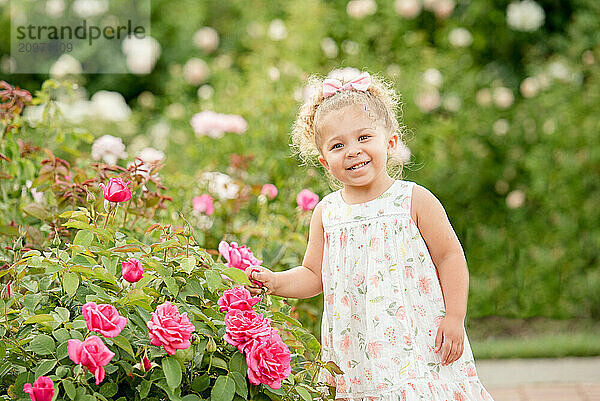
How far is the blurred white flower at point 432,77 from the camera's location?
5395 mm

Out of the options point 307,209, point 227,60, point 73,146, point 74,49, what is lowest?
point 307,209

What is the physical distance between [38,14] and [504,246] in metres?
3.96

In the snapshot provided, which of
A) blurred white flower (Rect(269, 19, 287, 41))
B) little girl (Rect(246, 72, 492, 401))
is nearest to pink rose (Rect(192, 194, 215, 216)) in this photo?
little girl (Rect(246, 72, 492, 401))

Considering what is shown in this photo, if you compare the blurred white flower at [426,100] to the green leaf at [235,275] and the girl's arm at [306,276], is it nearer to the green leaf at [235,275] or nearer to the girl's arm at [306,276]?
the girl's arm at [306,276]

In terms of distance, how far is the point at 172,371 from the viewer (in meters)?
1.69

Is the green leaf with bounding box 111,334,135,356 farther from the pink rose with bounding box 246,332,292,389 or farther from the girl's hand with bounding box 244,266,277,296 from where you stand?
the girl's hand with bounding box 244,266,277,296

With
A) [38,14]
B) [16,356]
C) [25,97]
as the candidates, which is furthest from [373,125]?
[38,14]

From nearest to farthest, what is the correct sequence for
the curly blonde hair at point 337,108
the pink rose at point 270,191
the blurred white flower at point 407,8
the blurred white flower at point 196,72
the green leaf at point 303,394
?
1. the green leaf at point 303,394
2. the curly blonde hair at point 337,108
3. the pink rose at point 270,191
4. the blurred white flower at point 407,8
5. the blurred white flower at point 196,72

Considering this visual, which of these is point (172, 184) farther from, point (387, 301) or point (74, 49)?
point (74, 49)

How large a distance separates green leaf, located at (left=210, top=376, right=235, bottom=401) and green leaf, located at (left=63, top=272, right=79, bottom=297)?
34 cm

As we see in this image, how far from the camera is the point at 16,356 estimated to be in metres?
1.75

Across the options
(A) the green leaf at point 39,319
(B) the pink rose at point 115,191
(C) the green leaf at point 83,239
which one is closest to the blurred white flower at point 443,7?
(B) the pink rose at point 115,191

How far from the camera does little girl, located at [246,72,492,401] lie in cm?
214

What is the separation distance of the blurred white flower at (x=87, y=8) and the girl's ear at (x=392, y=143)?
15.6ft
